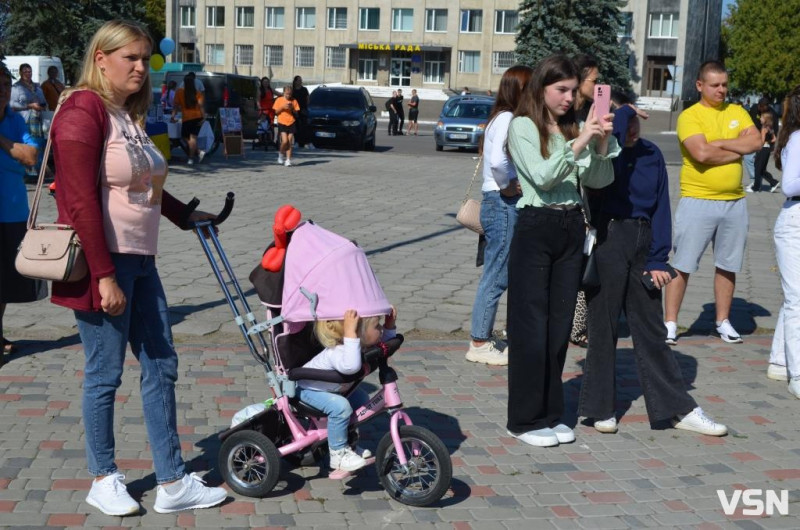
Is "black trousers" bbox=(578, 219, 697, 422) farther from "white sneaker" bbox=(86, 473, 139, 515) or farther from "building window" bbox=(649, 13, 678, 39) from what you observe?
"building window" bbox=(649, 13, 678, 39)

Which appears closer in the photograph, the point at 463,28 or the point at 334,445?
the point at 334,445

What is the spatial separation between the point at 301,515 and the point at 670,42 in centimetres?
8022

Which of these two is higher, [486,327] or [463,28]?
[463,28]

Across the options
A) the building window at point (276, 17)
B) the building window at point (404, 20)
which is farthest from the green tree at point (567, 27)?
the building window at point (276, 17)

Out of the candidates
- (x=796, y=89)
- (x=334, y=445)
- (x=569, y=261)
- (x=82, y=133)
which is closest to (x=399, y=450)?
(x=334, y=445)

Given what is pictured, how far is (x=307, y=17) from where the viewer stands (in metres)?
86.3

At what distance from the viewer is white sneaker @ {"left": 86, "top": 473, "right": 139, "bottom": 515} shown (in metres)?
4.51

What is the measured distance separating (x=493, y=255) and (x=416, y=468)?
2740 mm

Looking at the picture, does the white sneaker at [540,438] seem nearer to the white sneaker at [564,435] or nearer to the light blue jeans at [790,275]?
the white sneaker at [564,435]

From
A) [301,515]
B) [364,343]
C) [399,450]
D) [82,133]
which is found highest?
[82,133]

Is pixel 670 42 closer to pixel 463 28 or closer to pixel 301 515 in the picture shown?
pixel 463 28

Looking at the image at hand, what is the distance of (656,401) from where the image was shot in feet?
19.6

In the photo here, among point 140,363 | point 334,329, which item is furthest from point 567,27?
point 140,363

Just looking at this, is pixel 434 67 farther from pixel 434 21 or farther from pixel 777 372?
pixel 777 372
